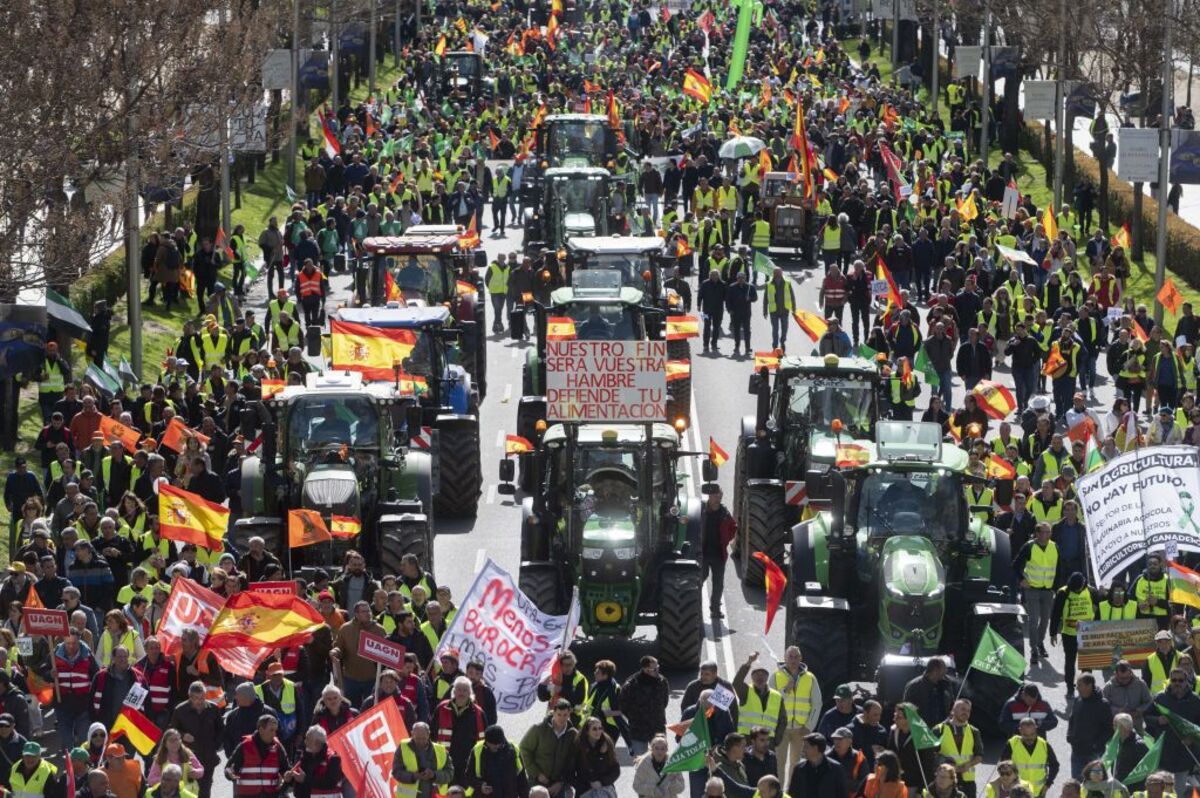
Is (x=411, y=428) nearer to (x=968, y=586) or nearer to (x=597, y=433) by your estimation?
(x=597, y=433)

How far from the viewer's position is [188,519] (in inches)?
1025

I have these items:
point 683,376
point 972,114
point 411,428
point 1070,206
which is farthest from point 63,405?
point 972,114

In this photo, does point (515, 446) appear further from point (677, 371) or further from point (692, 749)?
point (692, 749)

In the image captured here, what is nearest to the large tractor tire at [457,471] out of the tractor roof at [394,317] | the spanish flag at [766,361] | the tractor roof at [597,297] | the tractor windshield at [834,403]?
the tractor roof at [394,317]

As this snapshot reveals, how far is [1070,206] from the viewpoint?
56.7 meters

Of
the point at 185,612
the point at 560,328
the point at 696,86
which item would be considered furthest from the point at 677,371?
the point at 696,86

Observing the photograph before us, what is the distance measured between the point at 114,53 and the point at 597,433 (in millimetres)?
16240

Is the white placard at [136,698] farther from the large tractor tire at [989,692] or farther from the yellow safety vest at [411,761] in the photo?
the large tractor tire at [989,692]

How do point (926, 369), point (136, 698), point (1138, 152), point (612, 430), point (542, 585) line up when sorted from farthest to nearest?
1. point (1138, 152)
2. point (926, 369)
3. point (612, 430)
4. point (542, 585)
5. point (136, 698)

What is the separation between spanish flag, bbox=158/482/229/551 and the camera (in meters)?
25.9

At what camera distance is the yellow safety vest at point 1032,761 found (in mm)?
19953

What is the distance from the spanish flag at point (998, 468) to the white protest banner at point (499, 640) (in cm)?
834

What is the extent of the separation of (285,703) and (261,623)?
138 centimetres

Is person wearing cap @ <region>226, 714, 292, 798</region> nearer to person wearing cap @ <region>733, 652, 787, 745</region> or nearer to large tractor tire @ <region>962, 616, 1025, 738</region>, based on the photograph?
person wearing cap @ <region>733, 652, 787, 745</region>
